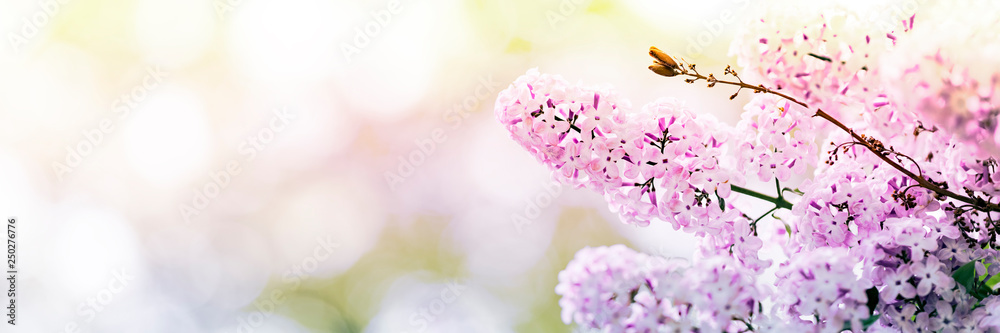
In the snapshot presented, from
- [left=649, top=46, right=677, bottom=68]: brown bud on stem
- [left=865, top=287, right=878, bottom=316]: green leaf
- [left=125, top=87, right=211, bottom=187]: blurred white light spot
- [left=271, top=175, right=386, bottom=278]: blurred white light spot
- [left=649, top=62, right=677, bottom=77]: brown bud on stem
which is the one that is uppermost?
[left=649, top=46, right=677, bottom=68]: brown bud on stem

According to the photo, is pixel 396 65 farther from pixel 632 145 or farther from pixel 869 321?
pixel 869 321

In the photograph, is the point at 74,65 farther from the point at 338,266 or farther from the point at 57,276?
the point at 338,266

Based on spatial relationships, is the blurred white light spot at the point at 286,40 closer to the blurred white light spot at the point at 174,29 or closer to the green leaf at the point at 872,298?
the blurred white light spot at the point at 174,29

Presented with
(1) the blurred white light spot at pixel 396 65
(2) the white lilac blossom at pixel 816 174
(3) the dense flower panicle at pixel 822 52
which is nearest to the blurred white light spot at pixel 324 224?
(1) the blurred white light spot at pixel 396 65

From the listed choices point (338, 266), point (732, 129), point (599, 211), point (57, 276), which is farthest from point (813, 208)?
point (57, 276)

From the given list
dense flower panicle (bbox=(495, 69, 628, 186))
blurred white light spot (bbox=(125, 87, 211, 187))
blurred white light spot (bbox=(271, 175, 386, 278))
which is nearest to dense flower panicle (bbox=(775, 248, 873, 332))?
dense flower panicle (bbox=(495, 69, 628, 186))

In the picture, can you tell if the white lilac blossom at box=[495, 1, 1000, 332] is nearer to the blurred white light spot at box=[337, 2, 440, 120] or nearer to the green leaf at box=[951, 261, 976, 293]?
the green leaf at box=[951, 261, 976, 293]

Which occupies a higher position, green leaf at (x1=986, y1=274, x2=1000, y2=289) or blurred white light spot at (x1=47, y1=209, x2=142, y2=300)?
green leaf at (x1=986, y1=274, x2=1000, y2=289)
